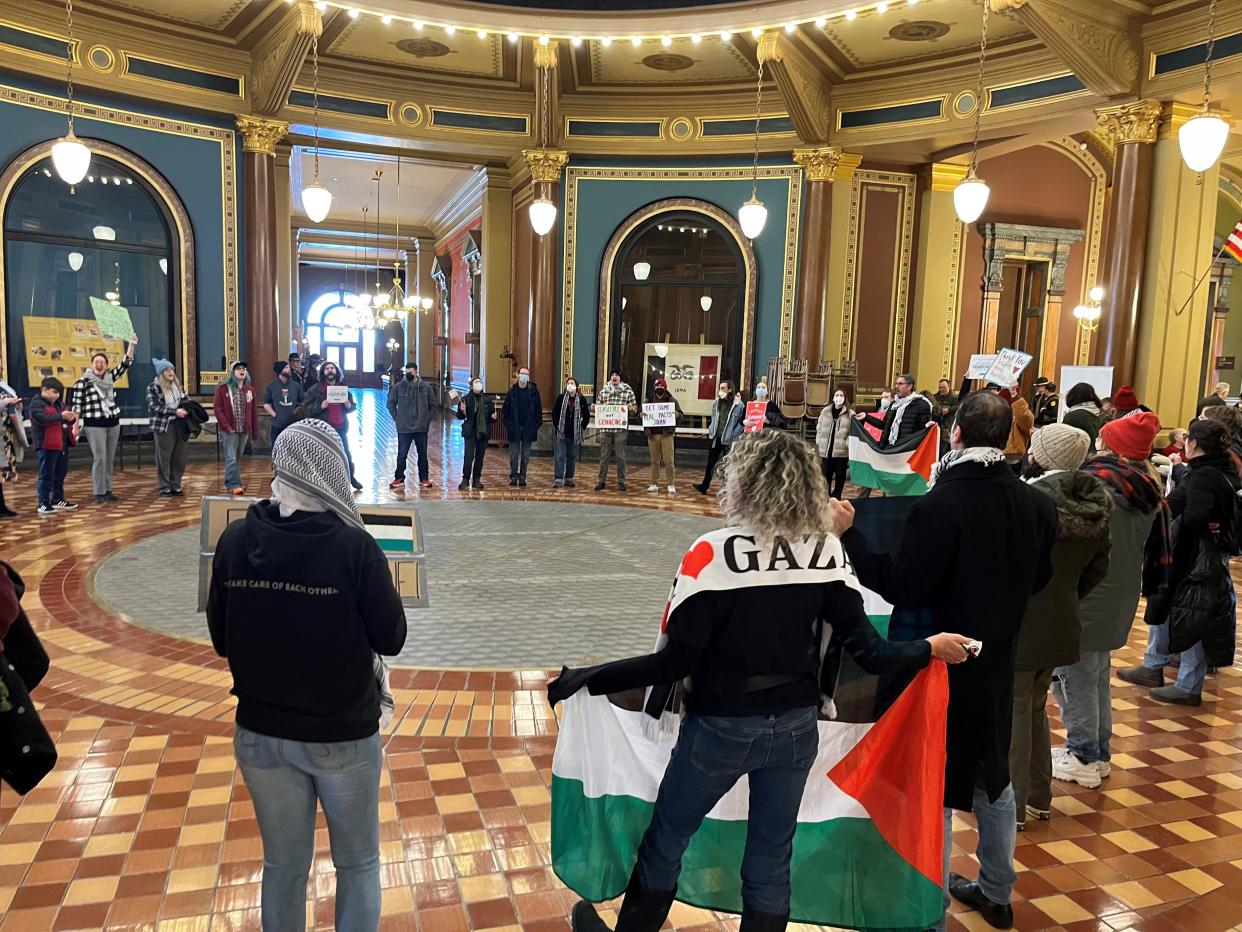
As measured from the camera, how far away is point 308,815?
6.89 ft

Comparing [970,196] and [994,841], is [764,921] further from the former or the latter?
[970,196]

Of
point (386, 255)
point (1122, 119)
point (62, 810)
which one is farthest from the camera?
point (386, 255)

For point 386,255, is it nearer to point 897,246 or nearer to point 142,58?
point 142,58

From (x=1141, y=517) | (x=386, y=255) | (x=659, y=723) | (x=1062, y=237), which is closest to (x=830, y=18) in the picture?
(x=1062, y=237)

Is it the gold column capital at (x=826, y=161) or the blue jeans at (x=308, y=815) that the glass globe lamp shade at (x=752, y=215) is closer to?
the gold column capital at (x=826, y=161)

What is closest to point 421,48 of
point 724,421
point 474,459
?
point 474,459

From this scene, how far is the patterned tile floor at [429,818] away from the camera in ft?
9.16

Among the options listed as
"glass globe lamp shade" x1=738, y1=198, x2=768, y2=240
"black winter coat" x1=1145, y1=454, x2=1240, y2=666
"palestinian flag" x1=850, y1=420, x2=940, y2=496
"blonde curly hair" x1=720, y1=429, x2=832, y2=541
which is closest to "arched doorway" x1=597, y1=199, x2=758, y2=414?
"glass globe lamp shade" x1=738, y1=198, x2=768, y2=240

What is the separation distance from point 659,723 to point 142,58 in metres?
12.9

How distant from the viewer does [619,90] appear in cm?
1372

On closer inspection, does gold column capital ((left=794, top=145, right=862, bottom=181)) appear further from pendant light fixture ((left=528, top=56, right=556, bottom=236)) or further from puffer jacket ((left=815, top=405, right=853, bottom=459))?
puffer jacket ((left=815, top=405, right=853, bottom=459))

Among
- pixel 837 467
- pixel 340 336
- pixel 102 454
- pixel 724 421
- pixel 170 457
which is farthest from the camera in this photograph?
pixel 340 336

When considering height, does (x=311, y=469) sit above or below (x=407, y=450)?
above

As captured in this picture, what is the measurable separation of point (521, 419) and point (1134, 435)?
26.7ft
